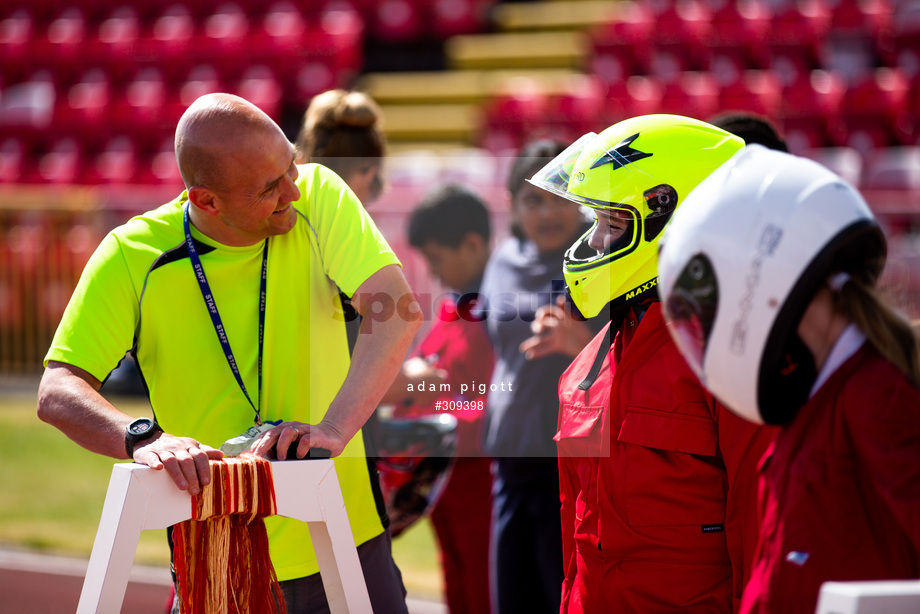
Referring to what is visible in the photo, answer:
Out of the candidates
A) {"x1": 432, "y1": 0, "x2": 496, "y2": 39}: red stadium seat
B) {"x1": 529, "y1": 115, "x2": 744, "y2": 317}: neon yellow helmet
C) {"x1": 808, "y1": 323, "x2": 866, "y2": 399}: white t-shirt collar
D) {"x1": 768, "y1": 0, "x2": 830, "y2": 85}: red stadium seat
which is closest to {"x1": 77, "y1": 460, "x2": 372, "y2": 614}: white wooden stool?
{"x1": 529, "y1": 115, "x2": 744, "y2": 317}: neon yellow helmet

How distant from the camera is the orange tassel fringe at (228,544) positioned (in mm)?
1991

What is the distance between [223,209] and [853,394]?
1563 millimetres

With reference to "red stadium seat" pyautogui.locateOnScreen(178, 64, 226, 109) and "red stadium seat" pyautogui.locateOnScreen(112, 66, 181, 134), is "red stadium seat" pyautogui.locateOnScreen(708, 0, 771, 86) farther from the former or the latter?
"red stadium seat" pyautogui.locateOnScreen(112, 66, 181, 134)

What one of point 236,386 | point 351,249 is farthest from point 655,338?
point 236,386

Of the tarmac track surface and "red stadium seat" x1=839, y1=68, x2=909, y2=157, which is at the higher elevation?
"red stadium seat" x1=839, y1=68, x2=909, y2=157

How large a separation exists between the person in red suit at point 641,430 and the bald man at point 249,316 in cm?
50

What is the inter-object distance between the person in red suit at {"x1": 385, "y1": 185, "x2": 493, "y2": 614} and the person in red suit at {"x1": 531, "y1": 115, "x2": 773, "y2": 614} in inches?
56.3

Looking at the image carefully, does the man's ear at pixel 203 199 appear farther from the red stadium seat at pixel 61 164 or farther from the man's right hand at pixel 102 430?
the red stadium seat at pixel 61 164

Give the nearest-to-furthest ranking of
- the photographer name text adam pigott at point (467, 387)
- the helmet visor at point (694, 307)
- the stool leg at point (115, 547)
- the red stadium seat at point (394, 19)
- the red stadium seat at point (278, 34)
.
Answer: the helmet visor at point (694, 307)
the stool leg at point (115, 547)
the photographer name text adam pigott at point (467, 387)
the red stadium seat at point (278, 34)
the red stadium seat at point (394, 19)

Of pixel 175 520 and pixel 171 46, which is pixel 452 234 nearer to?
pixel 175 520

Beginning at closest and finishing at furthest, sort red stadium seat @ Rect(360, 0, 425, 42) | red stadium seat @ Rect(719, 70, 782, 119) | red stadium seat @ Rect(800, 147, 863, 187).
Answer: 1. red stadium seat @ Rect(800, 147, 863, 187)
2. red stadium seat @ Rect(719, 70, 782, 119)
3. red stadium seat @ Rect(360, 0, 425, 42)

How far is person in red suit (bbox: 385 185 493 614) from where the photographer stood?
3703mm

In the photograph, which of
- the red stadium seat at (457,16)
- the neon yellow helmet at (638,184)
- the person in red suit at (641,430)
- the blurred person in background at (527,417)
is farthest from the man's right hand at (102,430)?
the red stadium seat at (457,16)

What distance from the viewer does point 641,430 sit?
79.3 inches
